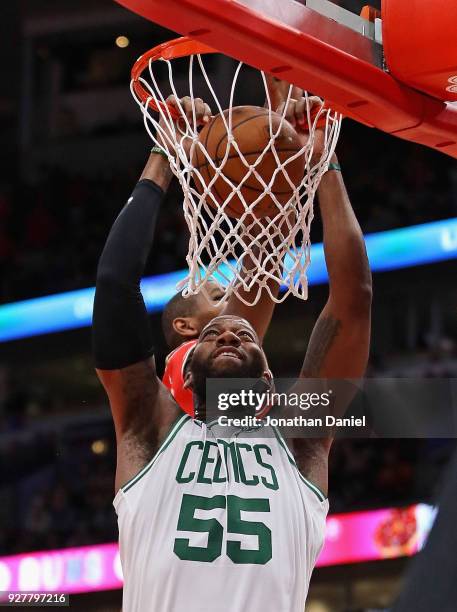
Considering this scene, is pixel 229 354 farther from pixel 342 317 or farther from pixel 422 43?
pixel 422 43

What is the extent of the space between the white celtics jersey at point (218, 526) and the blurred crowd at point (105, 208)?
5072 millimetres

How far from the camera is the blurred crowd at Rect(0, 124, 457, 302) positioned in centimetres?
779

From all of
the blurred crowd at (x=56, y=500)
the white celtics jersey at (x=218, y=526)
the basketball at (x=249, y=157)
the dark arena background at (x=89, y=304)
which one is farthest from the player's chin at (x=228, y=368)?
the blurred crowd at (x=56, y=500)

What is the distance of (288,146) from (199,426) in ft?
2.45

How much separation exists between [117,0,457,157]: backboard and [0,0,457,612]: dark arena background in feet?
10.4

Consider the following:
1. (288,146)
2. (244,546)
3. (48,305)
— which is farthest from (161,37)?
(244,546)

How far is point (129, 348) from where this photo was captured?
2426 mm

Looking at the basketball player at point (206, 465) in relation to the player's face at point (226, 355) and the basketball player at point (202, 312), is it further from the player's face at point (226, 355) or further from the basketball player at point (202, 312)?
the basketball player at point (202, 312)

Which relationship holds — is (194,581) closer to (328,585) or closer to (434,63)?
(434,63)

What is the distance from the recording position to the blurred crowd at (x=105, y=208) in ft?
25.5

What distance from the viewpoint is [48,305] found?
7801mm

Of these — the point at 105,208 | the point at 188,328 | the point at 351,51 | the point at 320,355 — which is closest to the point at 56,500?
the point at 105,208

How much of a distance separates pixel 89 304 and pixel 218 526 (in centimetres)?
532

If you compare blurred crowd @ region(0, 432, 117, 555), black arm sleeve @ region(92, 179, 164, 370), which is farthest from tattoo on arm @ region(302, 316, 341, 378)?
blurred crowd @ region(0, 432, 117, 555)
